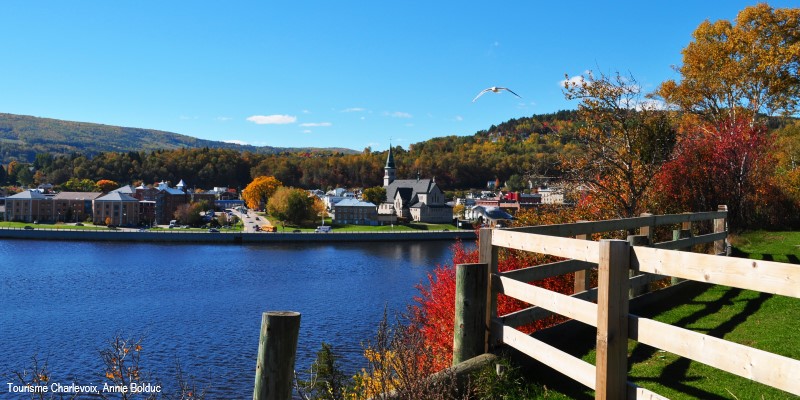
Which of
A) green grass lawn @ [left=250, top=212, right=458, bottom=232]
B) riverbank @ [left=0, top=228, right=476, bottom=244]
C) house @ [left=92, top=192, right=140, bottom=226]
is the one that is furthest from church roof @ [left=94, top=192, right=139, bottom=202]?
green grass lawn @ [left=250, top=212, right=458, bottom=232]

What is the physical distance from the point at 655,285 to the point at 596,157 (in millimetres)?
6241

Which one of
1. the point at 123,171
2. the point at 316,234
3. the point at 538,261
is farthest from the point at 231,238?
the point at 123,171

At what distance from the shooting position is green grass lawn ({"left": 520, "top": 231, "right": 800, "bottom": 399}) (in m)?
5.43

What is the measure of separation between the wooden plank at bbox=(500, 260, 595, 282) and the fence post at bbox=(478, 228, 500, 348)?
0.17 meters

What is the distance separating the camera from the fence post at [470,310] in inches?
233

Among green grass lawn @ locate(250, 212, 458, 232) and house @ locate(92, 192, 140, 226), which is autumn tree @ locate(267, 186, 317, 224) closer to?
green grass lawn @ locate(250, 212, 458, 232)

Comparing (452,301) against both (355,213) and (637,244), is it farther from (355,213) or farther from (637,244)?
(355,213)

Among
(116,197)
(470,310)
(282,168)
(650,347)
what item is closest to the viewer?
(470,310)

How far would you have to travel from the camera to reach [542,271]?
261 inches

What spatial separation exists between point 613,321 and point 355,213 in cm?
9806

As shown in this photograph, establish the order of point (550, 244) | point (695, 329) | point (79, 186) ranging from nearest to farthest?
point (550, 244) → point (695, 329) → point (79, 186)

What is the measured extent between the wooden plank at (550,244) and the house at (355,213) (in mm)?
94135

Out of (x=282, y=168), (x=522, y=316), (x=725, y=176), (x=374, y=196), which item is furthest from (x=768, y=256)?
(x=282, y=168)

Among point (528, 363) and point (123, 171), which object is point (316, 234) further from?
point (123, 171)
